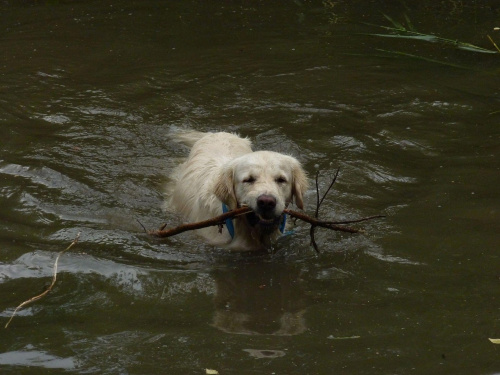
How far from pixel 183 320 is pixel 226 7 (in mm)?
10977

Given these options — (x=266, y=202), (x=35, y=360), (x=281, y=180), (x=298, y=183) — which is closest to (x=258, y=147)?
(x=298, y=183)

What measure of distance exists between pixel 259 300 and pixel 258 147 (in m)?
3.70

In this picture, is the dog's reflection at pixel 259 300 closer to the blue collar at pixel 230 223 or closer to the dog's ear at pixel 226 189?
the blue collar at pixel 230 223

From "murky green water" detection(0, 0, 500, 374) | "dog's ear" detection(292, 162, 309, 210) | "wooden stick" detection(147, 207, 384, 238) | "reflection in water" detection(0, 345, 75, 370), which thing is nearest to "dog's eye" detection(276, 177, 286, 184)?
"dog's ear" detection(292, 162, 309, 210)

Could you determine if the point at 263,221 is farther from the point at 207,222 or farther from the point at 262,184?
the point at 207,222

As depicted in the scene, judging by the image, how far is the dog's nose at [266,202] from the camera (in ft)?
20.3

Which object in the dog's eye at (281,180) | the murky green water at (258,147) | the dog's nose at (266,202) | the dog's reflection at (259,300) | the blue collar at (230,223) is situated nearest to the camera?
the murky green water at (258,147)

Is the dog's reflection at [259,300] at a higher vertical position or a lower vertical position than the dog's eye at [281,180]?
lower

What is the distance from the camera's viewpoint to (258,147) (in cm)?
922

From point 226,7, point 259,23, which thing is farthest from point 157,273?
point 226,7

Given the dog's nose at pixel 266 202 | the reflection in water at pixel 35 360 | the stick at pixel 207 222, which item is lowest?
the reflection in water at pixel 35 360

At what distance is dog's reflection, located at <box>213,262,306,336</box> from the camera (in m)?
5.20

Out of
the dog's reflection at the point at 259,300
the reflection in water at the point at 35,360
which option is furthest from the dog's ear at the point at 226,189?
the reflection in water at the point at 35,360

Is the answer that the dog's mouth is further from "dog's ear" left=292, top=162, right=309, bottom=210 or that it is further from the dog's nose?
"dog's ear" left=292, top=162, right=309, bottom=210
